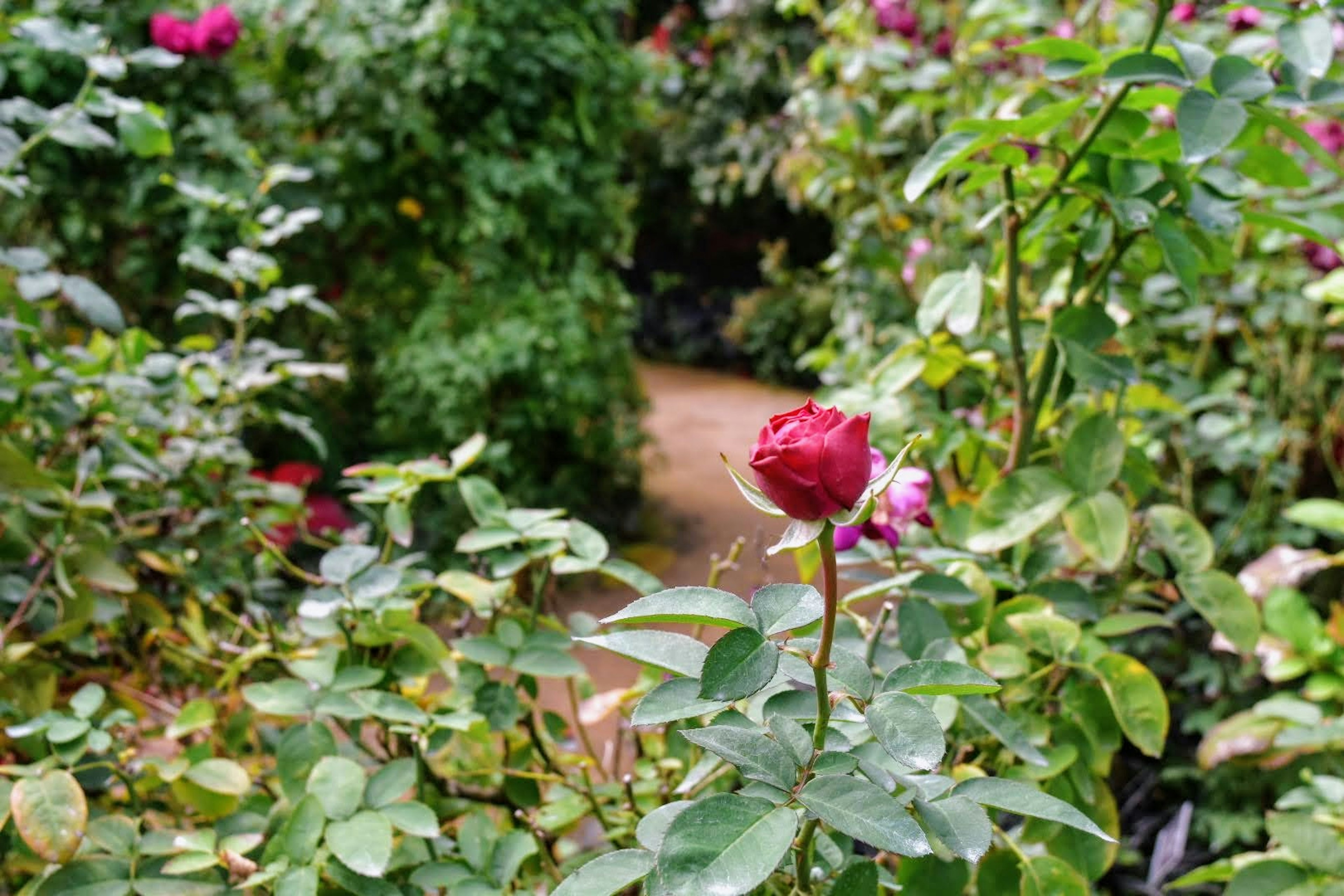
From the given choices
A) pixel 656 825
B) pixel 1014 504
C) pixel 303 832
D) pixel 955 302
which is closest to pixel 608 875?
pixel 656 825

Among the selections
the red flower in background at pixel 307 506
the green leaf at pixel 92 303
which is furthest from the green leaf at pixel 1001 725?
the red flower in background at pixel 307 506

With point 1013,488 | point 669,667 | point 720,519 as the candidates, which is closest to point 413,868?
point 669,667

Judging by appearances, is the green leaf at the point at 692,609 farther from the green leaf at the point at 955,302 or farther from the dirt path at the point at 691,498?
the dirt path at the point at 691,498

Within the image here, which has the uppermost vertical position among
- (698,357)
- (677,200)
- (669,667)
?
(669,667)

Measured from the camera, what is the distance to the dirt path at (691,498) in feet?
8.28

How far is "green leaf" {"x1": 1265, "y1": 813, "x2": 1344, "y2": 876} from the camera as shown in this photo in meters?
0.76

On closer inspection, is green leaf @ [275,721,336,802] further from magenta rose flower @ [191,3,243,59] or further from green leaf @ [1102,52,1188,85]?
magenta rose flower @ [191,3,243,59]

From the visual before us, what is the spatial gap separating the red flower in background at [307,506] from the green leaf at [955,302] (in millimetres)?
1152

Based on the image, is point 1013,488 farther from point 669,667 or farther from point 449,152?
point 449,152

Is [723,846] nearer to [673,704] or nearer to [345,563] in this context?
[673,704]

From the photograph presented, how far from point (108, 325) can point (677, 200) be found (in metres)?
5.96

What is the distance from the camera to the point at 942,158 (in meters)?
0.79

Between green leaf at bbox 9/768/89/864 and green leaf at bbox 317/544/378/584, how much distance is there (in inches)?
8.7

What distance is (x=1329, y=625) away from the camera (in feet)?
4.53
